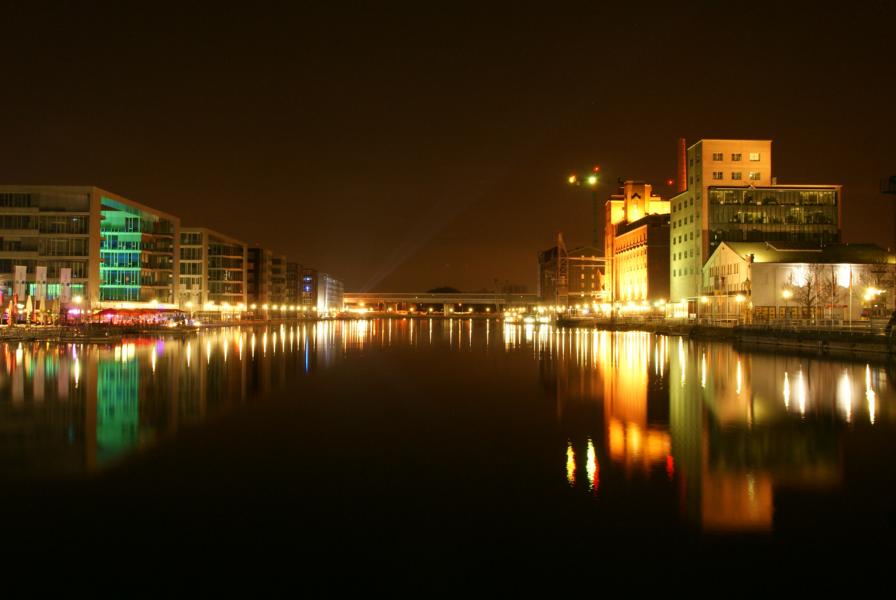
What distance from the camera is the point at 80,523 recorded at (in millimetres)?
8859

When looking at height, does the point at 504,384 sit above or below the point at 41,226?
below

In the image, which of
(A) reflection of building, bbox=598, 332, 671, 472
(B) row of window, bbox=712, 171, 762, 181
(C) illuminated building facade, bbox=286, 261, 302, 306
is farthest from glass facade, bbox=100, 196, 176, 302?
(C) illuminated building facade, bbox=286, 261, 302, 306

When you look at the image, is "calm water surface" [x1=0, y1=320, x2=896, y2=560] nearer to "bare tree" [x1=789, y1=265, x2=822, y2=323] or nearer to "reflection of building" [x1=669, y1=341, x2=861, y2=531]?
"reflection of building" [x1=669, y1=341, x2=861, y2=531]

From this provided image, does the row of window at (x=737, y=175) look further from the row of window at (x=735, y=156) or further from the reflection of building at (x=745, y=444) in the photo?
the reflection of building at (x=745, y=444)

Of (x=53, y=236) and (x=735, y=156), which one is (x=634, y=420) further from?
(x=735, y=156)

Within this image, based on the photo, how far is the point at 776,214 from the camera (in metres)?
82.9

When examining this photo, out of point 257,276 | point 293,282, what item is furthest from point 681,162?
point 293,282

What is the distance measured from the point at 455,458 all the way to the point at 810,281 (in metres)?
62.2

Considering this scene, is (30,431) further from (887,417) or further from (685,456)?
(887,417)

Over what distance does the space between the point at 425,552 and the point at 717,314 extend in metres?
71.1

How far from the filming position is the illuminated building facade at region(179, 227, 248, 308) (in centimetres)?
11625

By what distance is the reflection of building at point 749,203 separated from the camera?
82750mm

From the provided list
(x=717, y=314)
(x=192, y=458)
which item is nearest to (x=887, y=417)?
(x=192, y=458)

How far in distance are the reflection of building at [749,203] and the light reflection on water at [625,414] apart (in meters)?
51.2
